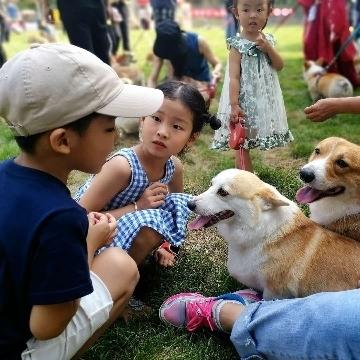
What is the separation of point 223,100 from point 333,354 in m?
1.99

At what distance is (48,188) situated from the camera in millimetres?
1179

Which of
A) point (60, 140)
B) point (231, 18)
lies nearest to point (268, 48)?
point (60, 140)

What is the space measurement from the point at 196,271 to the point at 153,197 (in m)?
0.42

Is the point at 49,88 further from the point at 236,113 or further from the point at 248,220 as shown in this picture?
the point at 236,113

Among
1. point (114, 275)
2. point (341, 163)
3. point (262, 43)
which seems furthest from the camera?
point (262, 43)

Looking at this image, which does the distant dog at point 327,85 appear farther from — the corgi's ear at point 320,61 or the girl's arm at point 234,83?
the girl's arm at point 234,83

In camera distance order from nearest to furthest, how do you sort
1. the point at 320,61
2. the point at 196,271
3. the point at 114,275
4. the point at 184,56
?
the point at 114,275
the point at 196,271
the point at 184,56
the point at 320,61

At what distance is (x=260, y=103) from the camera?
290cm

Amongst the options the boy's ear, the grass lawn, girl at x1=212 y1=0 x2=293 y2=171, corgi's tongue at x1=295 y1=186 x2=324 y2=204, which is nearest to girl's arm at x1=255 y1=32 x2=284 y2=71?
girl at x1=212 y1=0 x2=293 y2=171

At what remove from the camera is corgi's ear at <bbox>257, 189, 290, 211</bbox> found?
69.1 inches

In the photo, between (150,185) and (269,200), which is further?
(150,185)

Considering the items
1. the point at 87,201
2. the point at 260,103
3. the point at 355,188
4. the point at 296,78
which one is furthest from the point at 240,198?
the point at 296,78

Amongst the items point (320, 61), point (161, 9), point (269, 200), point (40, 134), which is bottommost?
point (320, 61)

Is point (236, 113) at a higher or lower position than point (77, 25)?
lower
